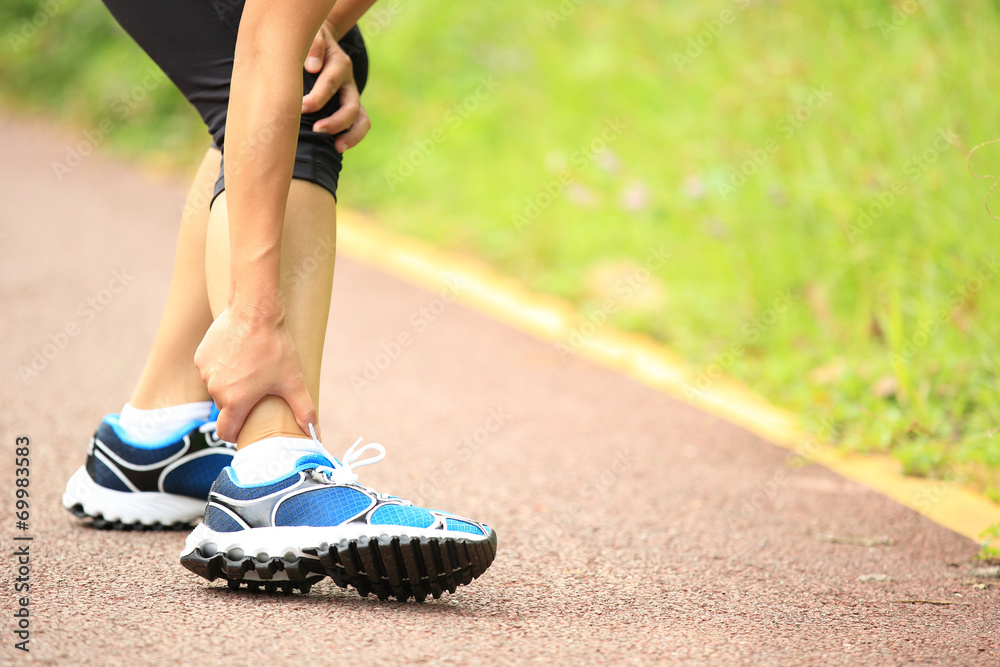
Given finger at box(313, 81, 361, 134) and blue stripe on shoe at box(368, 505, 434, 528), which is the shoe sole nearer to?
blue stripe on shoe at box(368, 505, 434, 528)

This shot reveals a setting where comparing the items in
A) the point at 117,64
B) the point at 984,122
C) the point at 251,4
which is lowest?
the point at 117,64

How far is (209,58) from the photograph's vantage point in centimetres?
151

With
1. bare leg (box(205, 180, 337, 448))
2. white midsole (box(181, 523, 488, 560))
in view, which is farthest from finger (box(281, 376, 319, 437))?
white midsole (box(181, 523, 488, 560))

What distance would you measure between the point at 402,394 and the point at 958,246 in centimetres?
171

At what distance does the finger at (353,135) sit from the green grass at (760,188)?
1573 mm

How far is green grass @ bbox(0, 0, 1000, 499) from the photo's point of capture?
275 centimetres

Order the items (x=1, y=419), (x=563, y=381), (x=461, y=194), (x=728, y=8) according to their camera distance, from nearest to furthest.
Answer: (x=1, y=419) < (x=563, y=381) < (x=728, y=8) < (x=461, y=194)

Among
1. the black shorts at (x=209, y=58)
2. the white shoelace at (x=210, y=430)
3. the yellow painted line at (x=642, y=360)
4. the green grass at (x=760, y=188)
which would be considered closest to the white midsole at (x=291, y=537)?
the white shoelace at (x=210, y=430)

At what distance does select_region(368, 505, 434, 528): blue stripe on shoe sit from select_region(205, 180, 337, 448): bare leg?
18 cm

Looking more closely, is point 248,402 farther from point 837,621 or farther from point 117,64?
point 117,64

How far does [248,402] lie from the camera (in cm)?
135

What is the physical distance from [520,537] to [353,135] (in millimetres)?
795

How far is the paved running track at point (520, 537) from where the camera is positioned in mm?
1247

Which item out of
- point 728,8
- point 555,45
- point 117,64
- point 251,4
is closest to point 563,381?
point 251,4
